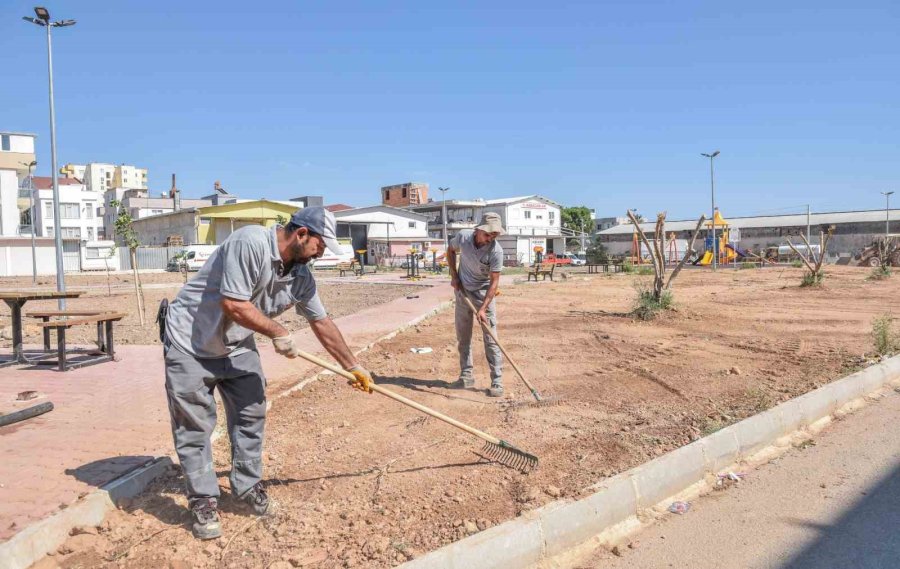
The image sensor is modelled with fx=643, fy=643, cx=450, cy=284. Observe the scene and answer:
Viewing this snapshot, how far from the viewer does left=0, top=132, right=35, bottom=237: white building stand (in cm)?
4697

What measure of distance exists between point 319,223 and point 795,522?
116 inches

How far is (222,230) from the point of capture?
46.5m

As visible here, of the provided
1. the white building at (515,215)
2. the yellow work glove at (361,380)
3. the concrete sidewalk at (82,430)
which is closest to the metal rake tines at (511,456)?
the yellow work glove at (361,380)

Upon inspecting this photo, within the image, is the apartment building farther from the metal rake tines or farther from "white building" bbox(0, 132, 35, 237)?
the metal rake tines

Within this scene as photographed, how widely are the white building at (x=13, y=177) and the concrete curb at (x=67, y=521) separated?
150 ft

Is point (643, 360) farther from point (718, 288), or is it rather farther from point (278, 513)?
point (718, 288)

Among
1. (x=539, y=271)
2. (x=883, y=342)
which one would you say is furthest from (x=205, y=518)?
(x=539, y=271)

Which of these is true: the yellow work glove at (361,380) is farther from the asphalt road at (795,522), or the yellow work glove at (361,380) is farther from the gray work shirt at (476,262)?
the gray work shirt at (476,262)

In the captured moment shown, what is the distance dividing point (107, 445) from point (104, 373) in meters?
2.91

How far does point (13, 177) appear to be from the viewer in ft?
157

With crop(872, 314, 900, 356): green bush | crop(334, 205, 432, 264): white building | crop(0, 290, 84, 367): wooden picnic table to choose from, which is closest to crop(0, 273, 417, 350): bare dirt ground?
crop(0, 290, 84, 367): wooden picnic table

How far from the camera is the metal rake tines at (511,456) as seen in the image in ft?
12.9

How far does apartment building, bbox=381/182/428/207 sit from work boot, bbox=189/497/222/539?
220 feet

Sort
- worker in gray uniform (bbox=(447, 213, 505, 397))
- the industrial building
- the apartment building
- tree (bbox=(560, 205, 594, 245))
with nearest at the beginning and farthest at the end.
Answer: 1. worker in gray uniform (bbox=(447, 213, 505, 397))
2. the industrial building
3. the apartment building
4. tree (bbox=(560, 205, 594, 245))
